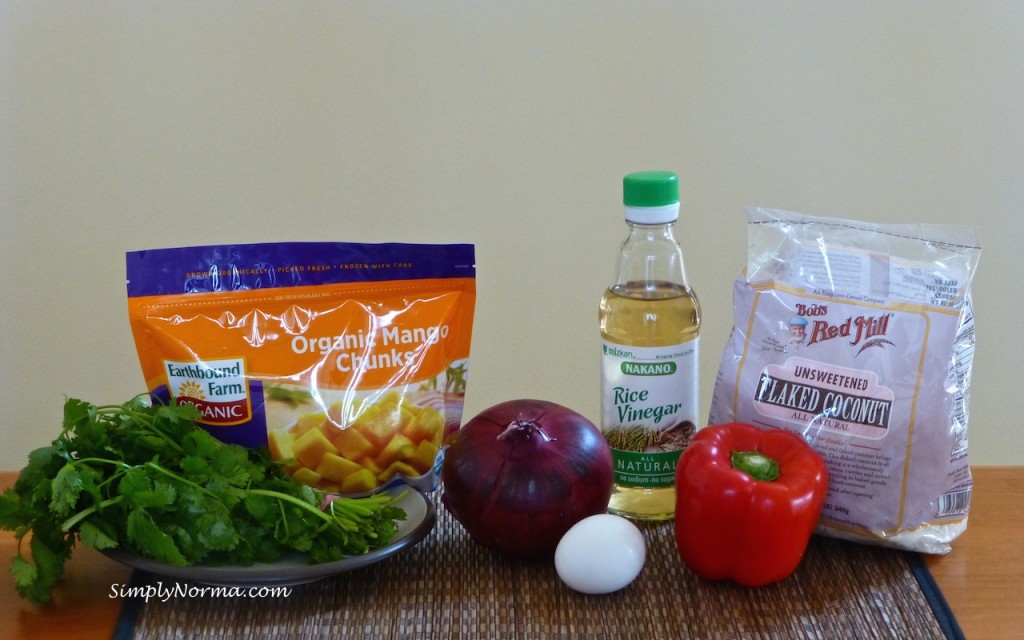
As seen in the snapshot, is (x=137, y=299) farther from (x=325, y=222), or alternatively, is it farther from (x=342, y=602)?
(x=325, y=222)

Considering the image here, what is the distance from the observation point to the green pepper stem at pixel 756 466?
2.83ft

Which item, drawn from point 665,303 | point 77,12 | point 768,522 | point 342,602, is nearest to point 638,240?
point 665,303

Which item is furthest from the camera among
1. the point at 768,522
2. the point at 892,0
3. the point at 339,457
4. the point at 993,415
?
the point at 993,415

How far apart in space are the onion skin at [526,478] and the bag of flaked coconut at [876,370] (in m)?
0.17

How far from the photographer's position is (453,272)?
1.05 meters

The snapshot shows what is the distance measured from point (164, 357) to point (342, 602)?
0.31 meters

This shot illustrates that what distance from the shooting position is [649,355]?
0.94 m

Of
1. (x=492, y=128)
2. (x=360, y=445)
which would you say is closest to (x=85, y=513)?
(x=360, y=445)

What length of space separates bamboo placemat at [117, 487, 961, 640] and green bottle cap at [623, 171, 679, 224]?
0.31 m

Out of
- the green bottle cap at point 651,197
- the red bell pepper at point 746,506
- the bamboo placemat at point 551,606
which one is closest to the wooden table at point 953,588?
the bamboo placemat at point 551,606

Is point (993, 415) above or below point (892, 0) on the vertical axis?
below

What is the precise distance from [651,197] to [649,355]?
0.15 metres

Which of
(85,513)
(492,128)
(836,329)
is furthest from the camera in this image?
(492,128)

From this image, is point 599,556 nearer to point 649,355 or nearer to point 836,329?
point 649,355
